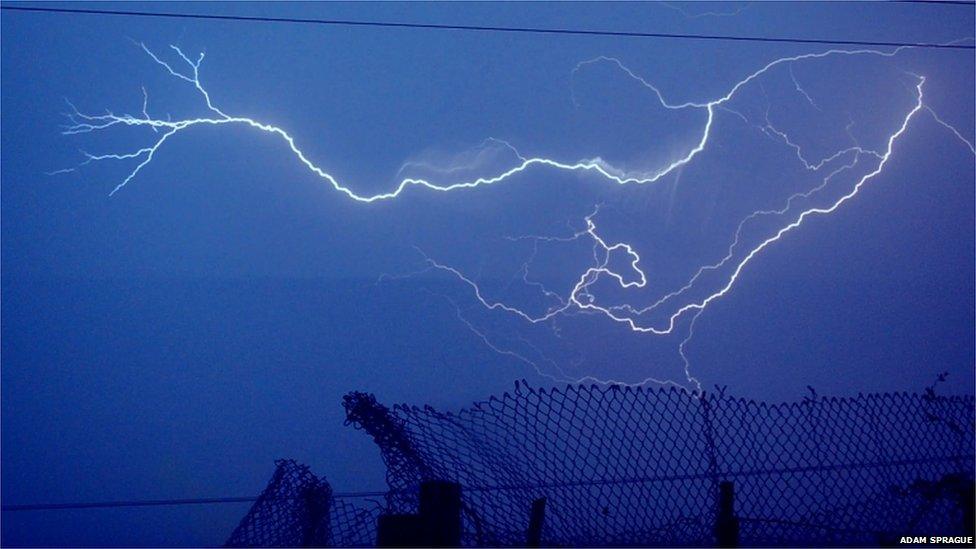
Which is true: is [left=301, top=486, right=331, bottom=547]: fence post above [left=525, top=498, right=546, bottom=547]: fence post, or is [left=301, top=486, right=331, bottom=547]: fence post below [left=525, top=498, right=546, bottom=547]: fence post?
above

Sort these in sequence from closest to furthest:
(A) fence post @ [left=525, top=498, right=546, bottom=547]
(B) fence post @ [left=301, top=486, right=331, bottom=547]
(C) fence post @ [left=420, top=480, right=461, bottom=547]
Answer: (C) fence post @ [left=420, top=480, right=461, bottom=547] → (A) fence post @ [left=525, top=498, right=546, bottom=547] → (B) fence post @ [left=301, top=486, right=331, bottom=547]

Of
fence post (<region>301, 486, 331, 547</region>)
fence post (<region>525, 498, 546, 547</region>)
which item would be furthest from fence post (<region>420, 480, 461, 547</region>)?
fence post (<region>301, 486, 331, 547</region>)

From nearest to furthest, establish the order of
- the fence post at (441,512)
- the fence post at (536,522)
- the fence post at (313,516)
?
the fence post at (441,512) → the fence post at (536,522) → the fence post at (313,516)

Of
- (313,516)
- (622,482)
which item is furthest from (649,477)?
(313,516)

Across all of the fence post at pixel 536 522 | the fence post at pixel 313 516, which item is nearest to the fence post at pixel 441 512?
the fence post at pixel 536 522

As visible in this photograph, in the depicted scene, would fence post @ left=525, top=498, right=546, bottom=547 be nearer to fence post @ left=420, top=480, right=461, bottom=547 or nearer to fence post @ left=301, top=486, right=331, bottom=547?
fence post @ left=420, top=480, right=461, bottom=547

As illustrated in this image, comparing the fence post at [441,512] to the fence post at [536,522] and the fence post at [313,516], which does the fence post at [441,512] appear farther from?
the fence post at [313,516]

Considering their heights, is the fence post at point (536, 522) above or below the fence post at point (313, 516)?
below

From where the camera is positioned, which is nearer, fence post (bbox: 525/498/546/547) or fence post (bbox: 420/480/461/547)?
fence post (bbox: 420/480/461/547)

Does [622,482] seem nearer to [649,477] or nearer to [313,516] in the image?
[649,477]
